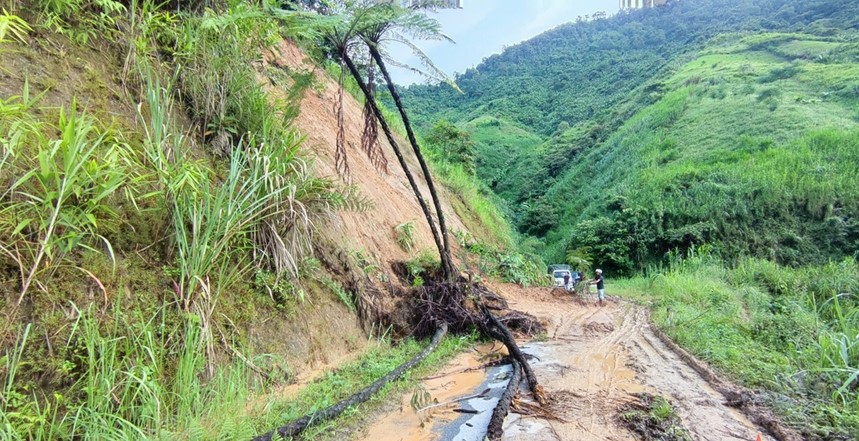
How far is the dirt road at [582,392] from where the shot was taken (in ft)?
13.0

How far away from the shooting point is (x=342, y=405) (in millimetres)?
4047

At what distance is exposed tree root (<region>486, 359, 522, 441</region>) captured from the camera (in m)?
3.82

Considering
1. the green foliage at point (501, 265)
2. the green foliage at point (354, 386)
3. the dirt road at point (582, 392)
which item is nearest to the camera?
the green foliage at point (354, 386)

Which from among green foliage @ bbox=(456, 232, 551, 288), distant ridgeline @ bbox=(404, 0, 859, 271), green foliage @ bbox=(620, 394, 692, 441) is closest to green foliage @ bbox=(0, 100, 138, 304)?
green foliage @ bbox=(620, 394, 692, 441)

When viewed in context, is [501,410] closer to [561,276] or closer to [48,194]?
[48,194]

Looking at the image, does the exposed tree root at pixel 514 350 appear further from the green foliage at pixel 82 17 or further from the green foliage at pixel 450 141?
the green foliage at pixel 450 141

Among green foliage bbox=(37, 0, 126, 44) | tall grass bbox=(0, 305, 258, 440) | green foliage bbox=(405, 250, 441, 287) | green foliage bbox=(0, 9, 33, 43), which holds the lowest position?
green foliage bbox=(405, 250, 441, 287)

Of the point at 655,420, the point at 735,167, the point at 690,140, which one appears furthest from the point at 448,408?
the point at 690,140

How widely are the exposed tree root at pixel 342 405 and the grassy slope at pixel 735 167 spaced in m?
23.7

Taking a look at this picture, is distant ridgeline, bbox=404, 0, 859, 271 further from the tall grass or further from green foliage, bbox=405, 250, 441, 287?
the tall grass

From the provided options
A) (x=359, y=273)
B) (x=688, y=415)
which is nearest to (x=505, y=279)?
(x=359, y=273)

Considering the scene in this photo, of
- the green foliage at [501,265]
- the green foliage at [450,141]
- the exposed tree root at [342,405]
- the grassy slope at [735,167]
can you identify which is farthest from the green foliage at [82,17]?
the grassy slope at [735,167]

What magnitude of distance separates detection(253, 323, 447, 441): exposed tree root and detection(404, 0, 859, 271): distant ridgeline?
2383 centimetres

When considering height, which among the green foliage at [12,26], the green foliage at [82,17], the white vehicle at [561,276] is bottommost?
the white vehicle at [561,276]
